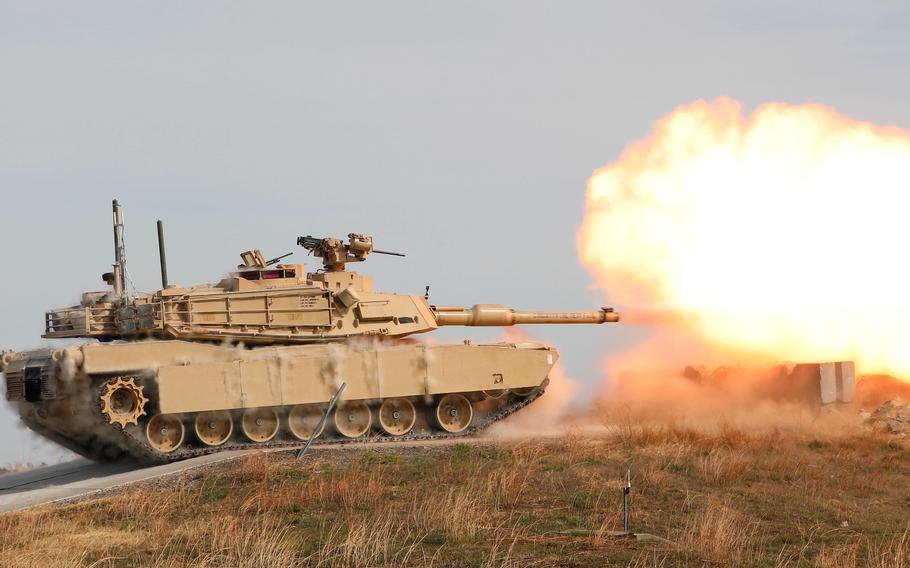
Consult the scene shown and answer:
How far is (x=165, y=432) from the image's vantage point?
2239 centimetres

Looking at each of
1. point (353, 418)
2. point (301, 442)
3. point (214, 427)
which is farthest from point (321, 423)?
point (214, 427)

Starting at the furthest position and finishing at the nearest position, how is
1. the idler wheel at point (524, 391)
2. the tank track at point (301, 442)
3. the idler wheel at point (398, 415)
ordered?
the idler wheel at point (524, 391)
the idler wheel at point (398, 415)
the tank track at point (301, 442)

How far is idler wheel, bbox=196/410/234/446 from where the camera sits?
22656mm

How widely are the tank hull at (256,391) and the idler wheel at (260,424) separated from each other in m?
0.02

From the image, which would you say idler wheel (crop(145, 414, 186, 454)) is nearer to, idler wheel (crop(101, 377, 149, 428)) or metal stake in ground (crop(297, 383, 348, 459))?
idler wheel (crop(101, 377, 149, 428))

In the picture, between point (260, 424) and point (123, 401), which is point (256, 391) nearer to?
point (260, 424)

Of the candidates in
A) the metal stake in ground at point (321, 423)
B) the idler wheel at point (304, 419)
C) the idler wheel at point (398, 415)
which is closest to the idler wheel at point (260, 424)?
the idler wheel at point (304, 419)

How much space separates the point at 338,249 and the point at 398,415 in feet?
12.7

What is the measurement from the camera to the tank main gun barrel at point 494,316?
27.4 m

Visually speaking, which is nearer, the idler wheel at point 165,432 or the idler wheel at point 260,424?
the idler wheel at point 165,432

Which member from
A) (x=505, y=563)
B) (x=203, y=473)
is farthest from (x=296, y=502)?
(x=505, y=563)

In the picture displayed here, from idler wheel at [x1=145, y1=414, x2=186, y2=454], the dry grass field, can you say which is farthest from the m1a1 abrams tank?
the dry grass field

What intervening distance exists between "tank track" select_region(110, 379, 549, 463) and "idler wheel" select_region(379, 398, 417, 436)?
0.22 metres

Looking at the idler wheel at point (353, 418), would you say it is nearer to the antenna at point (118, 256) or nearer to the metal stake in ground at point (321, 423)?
the metal stake in ground at point (321, 423)
